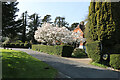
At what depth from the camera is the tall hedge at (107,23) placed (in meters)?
11.1

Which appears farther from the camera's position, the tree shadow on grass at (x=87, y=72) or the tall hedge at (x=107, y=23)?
the tall hedge at (x=107, y=23)

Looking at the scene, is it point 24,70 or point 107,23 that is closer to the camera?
point 24,70

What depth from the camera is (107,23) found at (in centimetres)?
1130

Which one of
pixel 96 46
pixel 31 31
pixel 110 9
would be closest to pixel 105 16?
pixel 110 9

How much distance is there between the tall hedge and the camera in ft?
36.3

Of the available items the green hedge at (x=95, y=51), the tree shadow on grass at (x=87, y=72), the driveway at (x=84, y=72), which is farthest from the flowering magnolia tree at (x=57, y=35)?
the tree shadow on grass at (x=87, y=72)

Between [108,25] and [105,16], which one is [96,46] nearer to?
[108,25]

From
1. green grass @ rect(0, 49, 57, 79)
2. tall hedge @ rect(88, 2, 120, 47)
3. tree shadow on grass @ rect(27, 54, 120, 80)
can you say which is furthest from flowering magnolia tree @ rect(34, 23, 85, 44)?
green grass @ rect(0, 49, 57, 79)

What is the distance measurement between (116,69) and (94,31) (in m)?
4.50

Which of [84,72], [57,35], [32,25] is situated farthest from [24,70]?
[32,25]

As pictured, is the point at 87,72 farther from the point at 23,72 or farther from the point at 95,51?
the point at 23,72

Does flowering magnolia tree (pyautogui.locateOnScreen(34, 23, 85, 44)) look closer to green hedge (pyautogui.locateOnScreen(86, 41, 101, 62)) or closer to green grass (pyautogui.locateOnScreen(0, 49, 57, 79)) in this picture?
green hedge (pyautogui.locateOnScreen(86, 41, 101, 62))

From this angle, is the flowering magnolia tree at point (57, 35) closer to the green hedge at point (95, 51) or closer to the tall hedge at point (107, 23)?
the green hedge at point (95, 51)

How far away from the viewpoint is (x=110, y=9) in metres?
11.3
